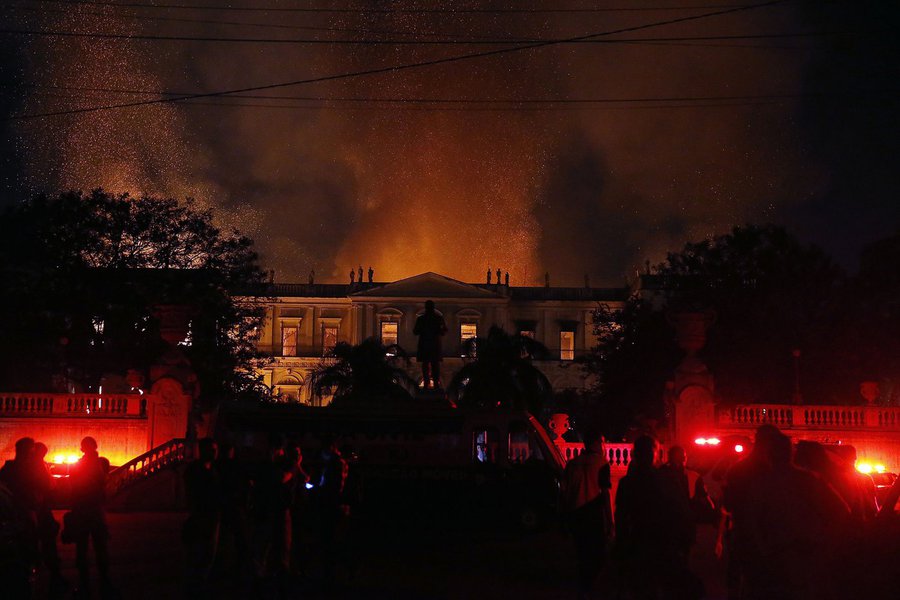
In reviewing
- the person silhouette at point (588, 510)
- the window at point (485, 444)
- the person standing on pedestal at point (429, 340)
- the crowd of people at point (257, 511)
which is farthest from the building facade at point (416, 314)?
the person silhouette at point (588, 510)

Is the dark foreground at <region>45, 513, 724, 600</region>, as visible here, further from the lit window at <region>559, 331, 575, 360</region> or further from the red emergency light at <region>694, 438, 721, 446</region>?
the lit window at <region>559, 331, 575, 360</region>

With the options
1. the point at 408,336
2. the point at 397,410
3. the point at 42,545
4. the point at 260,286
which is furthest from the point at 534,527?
the point at 408,336

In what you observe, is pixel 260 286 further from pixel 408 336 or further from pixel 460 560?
pixel 408 336

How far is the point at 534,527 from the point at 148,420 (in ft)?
38.2

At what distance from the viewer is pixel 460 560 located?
14914mm

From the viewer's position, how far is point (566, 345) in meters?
90.4

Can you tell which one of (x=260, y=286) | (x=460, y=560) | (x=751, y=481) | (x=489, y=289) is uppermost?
(x=489, y=289)

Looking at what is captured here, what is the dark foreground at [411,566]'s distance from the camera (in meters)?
11.8

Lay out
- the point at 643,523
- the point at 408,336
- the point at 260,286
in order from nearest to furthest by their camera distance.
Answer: the point at 643,523 → the point at 260,286 → the point at 408,336

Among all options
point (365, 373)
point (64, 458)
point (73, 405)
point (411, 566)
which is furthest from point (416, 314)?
point (411, 566)

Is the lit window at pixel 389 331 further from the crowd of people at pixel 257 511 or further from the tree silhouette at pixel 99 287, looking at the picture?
the crowd of people at pixel 257 511

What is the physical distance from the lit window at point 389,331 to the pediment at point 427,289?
2349mm

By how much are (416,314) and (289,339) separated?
11.0 m

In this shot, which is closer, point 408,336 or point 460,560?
point 460,560
